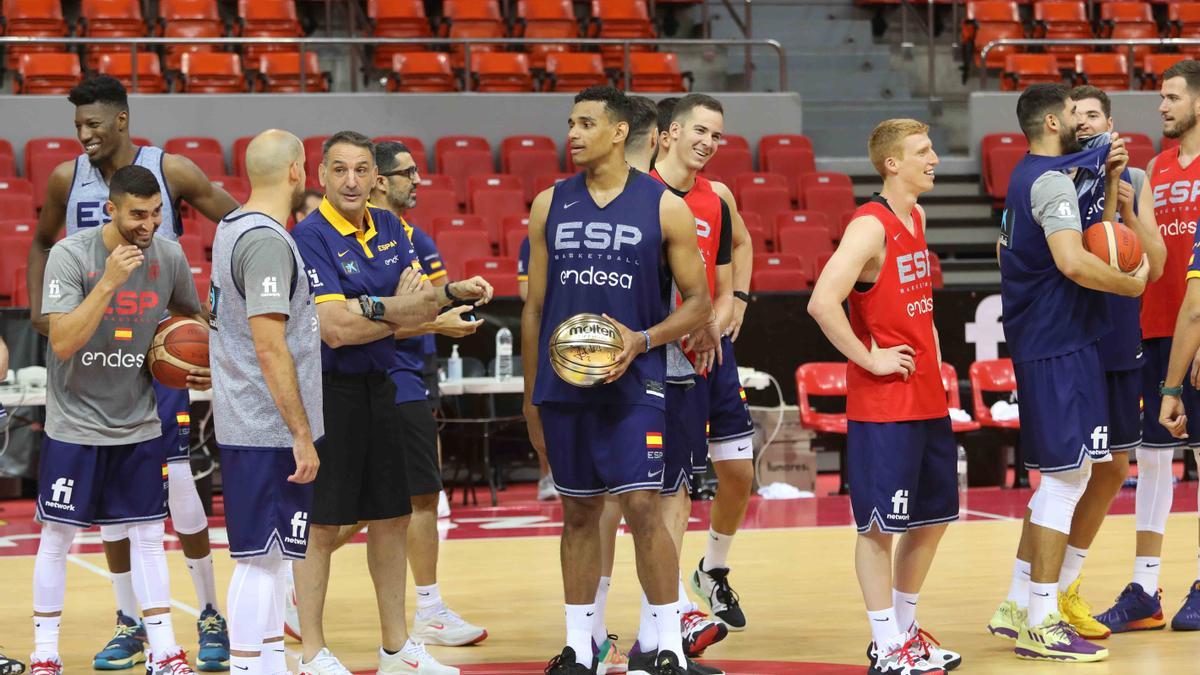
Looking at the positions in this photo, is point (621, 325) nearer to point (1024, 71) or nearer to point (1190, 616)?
point (1190, 616)

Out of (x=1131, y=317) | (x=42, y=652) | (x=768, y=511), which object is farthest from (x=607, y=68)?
(x=42, y=652)

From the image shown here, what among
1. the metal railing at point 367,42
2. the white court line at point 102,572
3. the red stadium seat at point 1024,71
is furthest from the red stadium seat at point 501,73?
the white court line at point 102,572

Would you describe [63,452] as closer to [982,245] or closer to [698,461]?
[698,461]

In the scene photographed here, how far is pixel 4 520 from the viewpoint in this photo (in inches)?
408

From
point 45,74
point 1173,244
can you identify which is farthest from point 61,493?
point 45,74

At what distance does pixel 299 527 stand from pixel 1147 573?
11.6 feet

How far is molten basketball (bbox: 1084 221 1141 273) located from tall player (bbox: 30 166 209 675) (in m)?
3.23

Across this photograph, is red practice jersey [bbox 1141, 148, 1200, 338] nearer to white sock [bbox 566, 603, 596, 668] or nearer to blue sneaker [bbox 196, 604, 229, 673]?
white sock [bbox 566, 603, 596, 668]

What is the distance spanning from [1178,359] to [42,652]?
13.9 ft

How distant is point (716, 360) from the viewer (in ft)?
20.6

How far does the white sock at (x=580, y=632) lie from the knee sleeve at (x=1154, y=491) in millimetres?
2580

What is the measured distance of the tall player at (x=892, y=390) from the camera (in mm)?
5258

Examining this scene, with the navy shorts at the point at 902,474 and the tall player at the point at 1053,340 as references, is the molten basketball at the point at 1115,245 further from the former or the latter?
the navy shorts at the point at 902,474

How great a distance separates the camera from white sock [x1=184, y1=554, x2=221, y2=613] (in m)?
6.07
